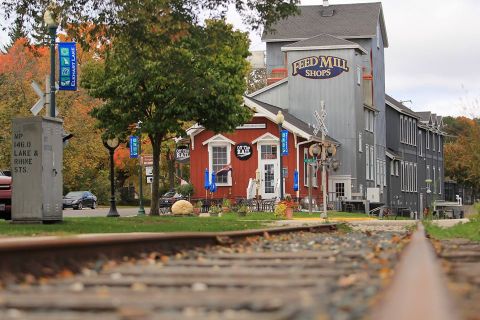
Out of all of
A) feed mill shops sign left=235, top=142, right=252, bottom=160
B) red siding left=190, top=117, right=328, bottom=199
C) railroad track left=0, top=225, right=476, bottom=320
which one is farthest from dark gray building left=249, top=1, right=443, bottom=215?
railroad track left=0, top=225, right=476, bottom=320

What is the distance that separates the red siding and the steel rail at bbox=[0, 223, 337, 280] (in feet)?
126

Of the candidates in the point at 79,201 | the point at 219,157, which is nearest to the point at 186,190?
the point at 219,157

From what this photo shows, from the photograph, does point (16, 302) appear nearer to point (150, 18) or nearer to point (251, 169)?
point (150, 18)

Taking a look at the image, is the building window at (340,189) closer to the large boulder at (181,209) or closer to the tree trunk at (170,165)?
the tree trunk at (170,165)

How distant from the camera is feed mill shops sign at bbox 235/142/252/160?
49094 millimetres

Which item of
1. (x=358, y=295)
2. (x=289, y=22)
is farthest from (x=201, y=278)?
(x=289, y=22)

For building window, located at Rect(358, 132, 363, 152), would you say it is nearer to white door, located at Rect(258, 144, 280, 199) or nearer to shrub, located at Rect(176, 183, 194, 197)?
white door, located at Rect(258, 144, 280, 199)

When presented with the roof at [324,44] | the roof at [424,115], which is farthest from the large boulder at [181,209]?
the roof at [424,115]

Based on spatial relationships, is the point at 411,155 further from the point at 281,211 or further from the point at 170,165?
the point at 281,211

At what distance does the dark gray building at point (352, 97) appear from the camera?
5344cm

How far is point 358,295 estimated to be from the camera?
5.21m

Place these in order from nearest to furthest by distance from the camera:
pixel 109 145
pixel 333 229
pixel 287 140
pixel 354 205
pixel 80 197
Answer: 1. pixel 333 229
2. pixel 109 145
3. pixel 287 140
4. pixel 354 205
5. pixel 80 197

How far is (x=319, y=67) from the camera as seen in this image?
5372cm

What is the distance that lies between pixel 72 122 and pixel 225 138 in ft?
46.1
